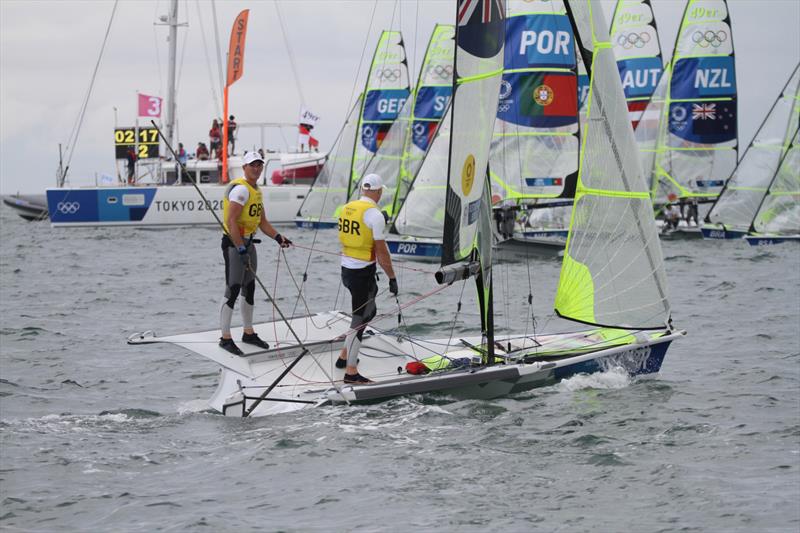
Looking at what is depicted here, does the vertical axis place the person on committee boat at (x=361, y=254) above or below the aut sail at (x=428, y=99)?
below

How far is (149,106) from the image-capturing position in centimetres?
3609

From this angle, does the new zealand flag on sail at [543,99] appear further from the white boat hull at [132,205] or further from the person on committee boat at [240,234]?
the white boat hull at [132,205]

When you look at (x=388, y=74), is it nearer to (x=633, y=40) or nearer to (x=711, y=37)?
(x=633, y=40)

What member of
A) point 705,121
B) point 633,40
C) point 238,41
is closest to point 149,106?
point 238,41

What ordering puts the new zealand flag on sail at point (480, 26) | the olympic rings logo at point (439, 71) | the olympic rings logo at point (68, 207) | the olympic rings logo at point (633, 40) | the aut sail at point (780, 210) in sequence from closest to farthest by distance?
the new zealand flag on sail at point (480, 26) < the aut sail at point (780, 210) < the olympic rings logo at point (439, 71) < the olympic rings logo at point (633, 40) < the olympic rings logo at point (68, 207)

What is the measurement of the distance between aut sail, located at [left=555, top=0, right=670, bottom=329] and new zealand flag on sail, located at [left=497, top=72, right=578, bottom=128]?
40.5ft

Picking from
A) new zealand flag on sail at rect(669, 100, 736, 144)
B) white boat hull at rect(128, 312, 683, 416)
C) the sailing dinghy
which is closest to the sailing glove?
the sailing dinghy

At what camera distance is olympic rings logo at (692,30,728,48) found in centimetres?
3031

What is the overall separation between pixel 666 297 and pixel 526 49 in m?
13.4

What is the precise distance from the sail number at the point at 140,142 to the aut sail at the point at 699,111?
16.7 metres

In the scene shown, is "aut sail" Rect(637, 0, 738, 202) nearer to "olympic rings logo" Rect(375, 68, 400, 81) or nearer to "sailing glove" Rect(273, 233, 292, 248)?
"olympic rings logo" Rect(375, 68, 400, 81)

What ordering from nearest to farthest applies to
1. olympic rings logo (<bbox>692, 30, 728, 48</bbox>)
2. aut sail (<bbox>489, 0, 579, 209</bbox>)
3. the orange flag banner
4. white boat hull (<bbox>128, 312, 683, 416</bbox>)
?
white boat hull (<bbox>128, 312, 683, 416</bbox>) → aut sail (<bbox>489, 0, 579, 209</bbox>) → olympic rings logo (<bbox>692, 30, 728, 48</bbox>) → the orange flag banner

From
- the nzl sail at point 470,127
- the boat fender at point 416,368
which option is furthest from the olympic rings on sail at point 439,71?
the boat fender at point 416,368

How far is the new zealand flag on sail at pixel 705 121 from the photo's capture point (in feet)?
98.9
